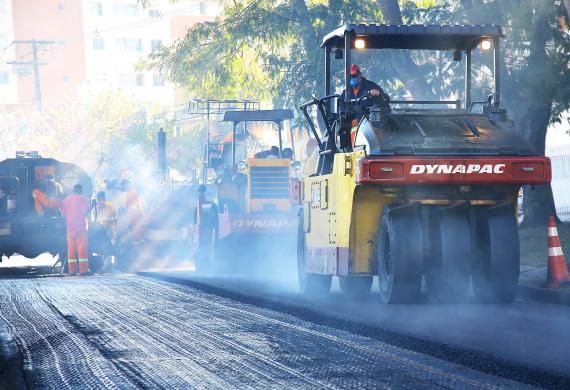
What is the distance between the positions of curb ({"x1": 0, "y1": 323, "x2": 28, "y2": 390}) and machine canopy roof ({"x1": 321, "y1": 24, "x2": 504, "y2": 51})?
5.09 m

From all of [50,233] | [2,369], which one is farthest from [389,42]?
[50,233]

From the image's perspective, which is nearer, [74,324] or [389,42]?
[74,324]

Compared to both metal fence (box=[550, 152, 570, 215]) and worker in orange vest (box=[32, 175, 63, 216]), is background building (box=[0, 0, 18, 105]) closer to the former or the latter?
metal fence (box=[550, 152, 570, 215])

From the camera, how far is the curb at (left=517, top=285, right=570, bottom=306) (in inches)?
480

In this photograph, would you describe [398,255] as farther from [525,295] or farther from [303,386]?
[303,386]

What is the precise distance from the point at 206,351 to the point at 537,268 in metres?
7.62

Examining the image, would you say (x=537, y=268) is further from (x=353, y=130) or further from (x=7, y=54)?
(x=7, y=54)

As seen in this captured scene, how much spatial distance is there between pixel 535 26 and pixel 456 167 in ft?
34.3

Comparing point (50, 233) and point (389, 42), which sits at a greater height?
point (389, 42)

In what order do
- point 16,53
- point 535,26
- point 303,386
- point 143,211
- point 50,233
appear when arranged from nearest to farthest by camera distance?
point 303,386, point 535,26, point 50,233, point 143,211, point 16,53

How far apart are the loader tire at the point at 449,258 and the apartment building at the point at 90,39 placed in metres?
87.9

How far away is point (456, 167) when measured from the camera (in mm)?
11227

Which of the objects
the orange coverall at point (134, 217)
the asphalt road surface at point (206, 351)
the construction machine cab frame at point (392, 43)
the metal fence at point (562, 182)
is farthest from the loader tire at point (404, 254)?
the metal fence at point (562, 182)

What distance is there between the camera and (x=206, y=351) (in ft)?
27.8
